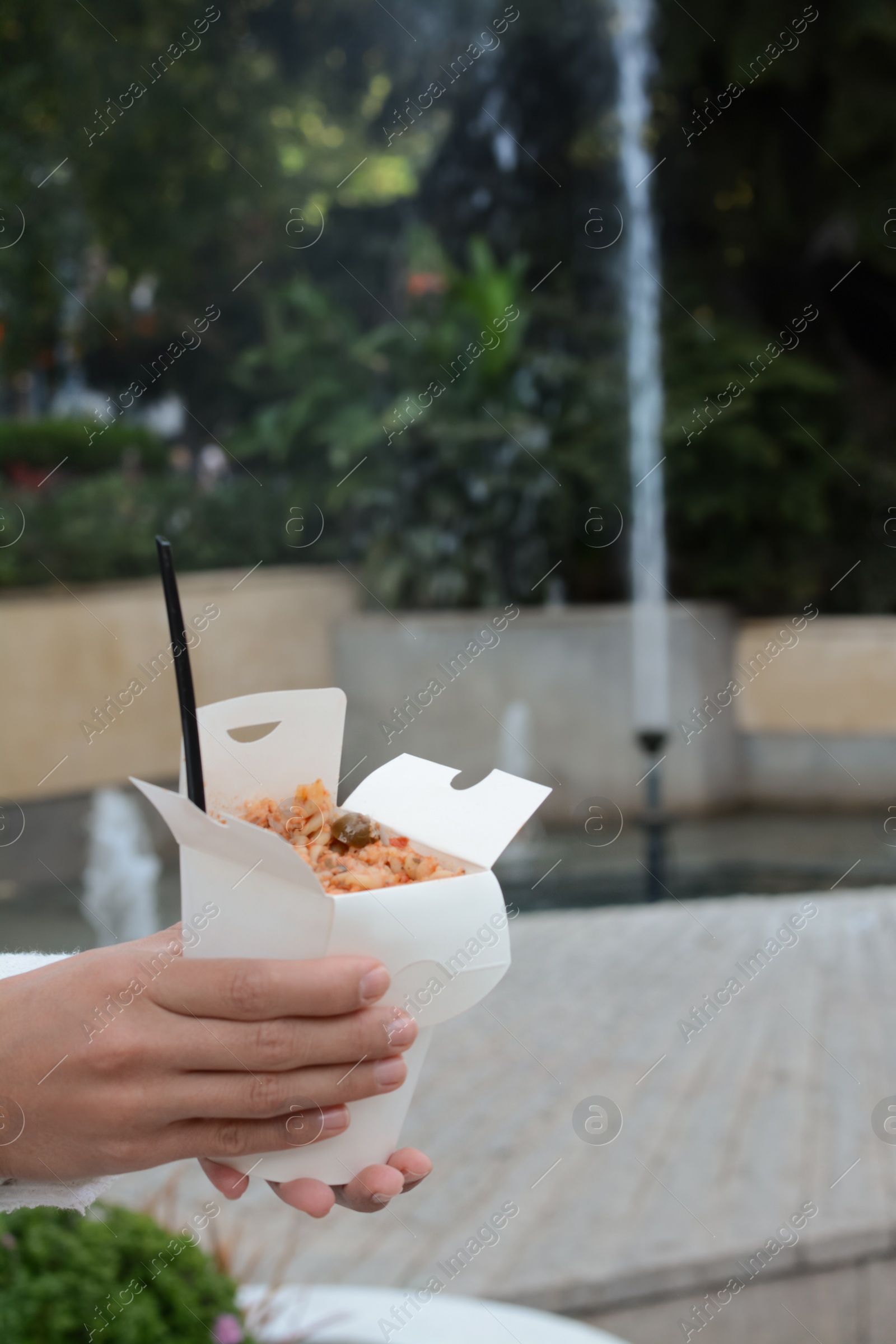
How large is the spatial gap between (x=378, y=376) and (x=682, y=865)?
5.24 m

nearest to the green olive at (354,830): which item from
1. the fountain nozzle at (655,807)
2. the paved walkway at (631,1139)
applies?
the paved walkway at (631,1139)

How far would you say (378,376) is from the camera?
1049 centimetres

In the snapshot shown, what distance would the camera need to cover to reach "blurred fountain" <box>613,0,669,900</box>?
32.0 ft

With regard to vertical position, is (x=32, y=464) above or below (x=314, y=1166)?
above

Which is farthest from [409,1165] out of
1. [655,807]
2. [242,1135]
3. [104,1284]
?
[655,807]

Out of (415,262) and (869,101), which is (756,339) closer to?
(869,101)

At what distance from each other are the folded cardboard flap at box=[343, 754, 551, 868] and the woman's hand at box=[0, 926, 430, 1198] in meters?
0.14

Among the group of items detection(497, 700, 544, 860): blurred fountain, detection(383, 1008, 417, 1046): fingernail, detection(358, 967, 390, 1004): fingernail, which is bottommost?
detection(383, 1008, 417, 1046): fingernail

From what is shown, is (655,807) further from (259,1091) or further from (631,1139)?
(259,1091)

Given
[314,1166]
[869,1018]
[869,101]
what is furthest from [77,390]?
[314,1166]

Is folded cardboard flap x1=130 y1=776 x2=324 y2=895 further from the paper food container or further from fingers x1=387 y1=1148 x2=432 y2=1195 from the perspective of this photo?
fingers x1=387 y1=1148 x2=432 y2=1195

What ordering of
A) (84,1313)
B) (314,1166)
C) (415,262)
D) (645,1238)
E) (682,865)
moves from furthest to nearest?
1. (415,262)
2. (682,865)
3. (645,1238)
4. (84,1313)
5. (314,1166)

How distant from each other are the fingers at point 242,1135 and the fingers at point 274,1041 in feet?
0.18

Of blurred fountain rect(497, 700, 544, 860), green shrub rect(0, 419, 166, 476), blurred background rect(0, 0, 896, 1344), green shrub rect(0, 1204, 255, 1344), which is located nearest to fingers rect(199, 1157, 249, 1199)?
green shrub rect(0, 1204, 255, 1344)
